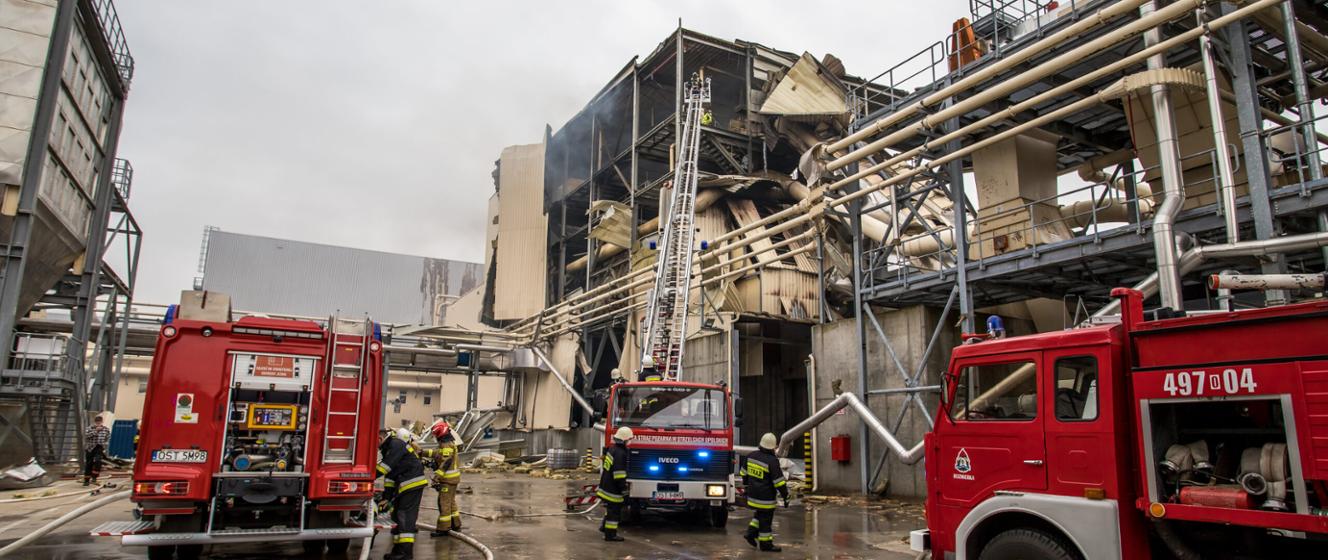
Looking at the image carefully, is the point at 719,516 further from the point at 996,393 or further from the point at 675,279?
the point at 675,279

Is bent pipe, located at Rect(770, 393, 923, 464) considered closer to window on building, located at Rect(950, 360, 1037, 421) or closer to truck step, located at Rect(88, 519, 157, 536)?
window on building, located at Rect(950, 360, 1037, 421)

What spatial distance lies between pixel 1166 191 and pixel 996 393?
591 centimetres

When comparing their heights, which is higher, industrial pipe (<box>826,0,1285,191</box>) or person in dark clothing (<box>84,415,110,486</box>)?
industrial pipe (<box>826,0,1285,191</box>)

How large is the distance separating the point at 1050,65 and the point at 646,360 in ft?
28.2

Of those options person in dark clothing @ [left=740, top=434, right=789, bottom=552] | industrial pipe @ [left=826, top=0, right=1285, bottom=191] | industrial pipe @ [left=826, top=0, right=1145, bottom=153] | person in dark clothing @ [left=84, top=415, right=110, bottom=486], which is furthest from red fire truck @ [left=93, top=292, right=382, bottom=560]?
person in dark clothing @ [left=84, top=415, right=110, bottom=486]

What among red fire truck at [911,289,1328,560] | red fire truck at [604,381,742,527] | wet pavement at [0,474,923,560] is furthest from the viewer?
red fire truck at [604,381,742,527]

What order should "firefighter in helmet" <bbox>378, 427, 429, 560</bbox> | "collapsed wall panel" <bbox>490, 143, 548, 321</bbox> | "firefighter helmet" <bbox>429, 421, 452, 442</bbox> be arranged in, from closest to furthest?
"firefighter in helmet" <bbox>378, 427, 429, 560</bbox> → "firefighter helmet" <bbox>429, 421, 452, 442</bbox> → "collapsed wall panel" <bbox>490, 143, 548, 321</bbox>

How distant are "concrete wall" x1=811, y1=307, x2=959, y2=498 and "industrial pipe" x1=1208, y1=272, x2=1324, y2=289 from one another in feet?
28.0

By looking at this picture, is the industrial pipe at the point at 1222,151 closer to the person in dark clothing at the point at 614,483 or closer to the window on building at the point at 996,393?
the window on building at the point at 996,393

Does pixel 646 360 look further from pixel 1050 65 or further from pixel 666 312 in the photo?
pixel 1050 65

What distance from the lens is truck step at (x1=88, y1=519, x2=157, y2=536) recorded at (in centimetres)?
675

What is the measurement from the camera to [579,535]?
10625mm

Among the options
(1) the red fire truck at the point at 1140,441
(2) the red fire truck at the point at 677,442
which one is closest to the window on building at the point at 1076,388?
(1) the red fire truck at the point at 1140,441

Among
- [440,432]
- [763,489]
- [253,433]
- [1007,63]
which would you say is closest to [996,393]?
[763,489]
